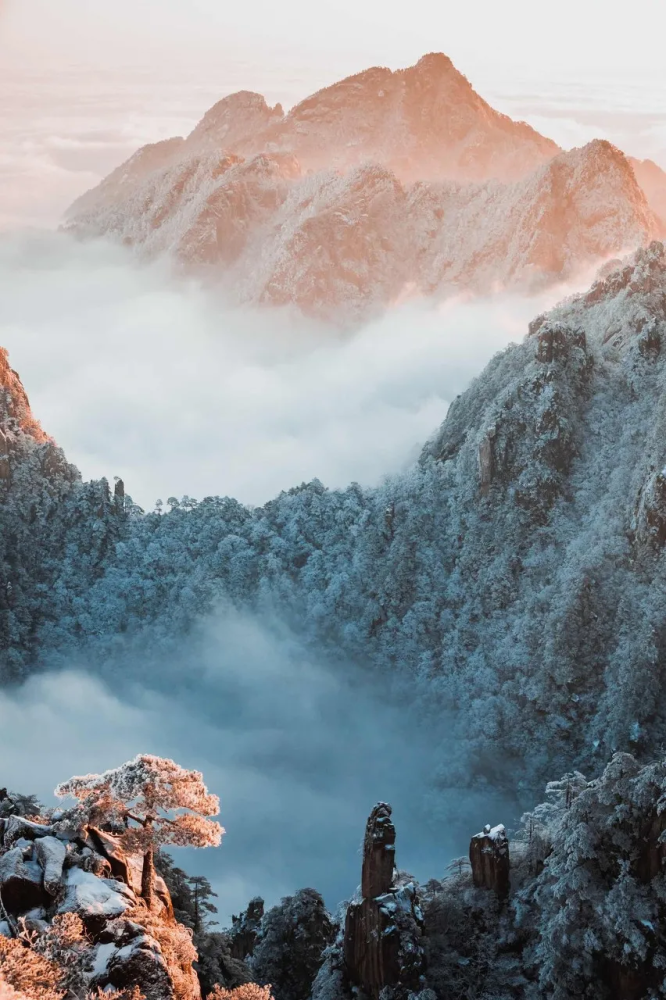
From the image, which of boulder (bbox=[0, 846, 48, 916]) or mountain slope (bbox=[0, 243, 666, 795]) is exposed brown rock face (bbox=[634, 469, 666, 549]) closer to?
mountain slope (bbox=[0, 243, 666, 795])

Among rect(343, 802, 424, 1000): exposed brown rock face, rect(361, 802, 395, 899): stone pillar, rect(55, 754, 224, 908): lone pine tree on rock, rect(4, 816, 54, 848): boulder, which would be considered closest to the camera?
rect(4, 816, 54, 848): boulder

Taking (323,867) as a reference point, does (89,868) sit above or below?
below

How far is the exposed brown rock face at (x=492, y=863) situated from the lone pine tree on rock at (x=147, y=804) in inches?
1073

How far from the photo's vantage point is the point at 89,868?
4059 centimetres

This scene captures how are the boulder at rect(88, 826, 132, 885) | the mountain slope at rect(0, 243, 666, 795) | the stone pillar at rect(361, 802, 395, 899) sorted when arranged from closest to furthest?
1. the boulder at rect(88, 826, 132, 885)
2. the stone pillar at rect(361, 802, 395, 899)
3. the mountain slope at rect(0, 243, 666, 795)

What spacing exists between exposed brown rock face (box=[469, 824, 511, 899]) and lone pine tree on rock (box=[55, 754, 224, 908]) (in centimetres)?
2725

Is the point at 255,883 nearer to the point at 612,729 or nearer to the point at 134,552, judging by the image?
the point at 612,729

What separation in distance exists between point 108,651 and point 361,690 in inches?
1272

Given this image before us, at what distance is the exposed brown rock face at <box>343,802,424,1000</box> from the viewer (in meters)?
61.6

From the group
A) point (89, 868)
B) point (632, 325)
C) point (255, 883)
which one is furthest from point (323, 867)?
point (632, 325)

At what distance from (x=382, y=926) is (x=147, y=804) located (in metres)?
24.8

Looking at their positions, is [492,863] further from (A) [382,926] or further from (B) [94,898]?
(B) [94,898]

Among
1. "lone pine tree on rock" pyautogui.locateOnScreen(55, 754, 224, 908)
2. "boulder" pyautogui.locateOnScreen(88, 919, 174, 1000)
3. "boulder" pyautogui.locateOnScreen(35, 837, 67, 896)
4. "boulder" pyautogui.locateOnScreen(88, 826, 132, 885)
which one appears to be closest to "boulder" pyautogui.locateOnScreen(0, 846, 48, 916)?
"boulder" pyautogui.locateOnScreen(35, 837, 67, 896)

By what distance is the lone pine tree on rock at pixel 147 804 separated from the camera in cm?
4328
